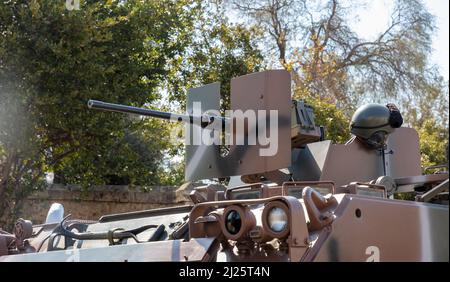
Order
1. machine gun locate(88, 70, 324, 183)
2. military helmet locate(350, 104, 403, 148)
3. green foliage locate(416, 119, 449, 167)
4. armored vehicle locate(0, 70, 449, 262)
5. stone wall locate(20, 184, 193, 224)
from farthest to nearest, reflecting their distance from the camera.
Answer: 1. green foliage locate(416, 119, 449, 167)
2. stone wall locate(20, 184, 193, 224)
3. military helmet locate(350, 104, 403, 148)
4. machine gun locate(88, 70, 324, 183)
5. armored vehicle locate(0, 70, 449, 262)

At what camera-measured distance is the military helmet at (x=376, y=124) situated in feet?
23.6

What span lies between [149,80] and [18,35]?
376 cm

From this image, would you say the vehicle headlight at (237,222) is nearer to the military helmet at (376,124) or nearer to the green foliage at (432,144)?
the military helmet at (376,124)

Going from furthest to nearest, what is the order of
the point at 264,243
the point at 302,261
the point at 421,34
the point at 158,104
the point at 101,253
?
the point at 421,34, the point at 158,104, the point at 101,253, the point at 264,243, the point at 302,261

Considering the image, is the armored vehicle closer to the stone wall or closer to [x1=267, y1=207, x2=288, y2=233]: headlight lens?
[x1=267, y1=207, x2=288, y2=233]: headlight lens

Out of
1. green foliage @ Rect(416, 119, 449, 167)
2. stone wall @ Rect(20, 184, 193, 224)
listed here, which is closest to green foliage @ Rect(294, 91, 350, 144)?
green foliage @ Rect(416, 119, 449, 167)

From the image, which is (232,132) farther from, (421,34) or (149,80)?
(421,34)

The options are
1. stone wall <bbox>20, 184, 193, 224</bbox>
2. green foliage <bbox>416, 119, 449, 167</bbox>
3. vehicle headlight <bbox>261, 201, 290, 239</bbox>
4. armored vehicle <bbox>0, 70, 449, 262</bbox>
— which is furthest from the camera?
green foliage <bbox>416, 119, 449, 167</bbox>

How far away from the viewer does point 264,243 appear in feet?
15.7

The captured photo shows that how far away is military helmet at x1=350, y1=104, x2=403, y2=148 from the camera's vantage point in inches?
284

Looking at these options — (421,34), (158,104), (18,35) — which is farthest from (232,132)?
(421,34)

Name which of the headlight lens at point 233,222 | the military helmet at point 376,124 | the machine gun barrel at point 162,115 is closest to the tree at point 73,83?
the machine gun barrel at point 162,115

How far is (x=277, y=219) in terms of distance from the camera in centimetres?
466

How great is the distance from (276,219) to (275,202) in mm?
101
